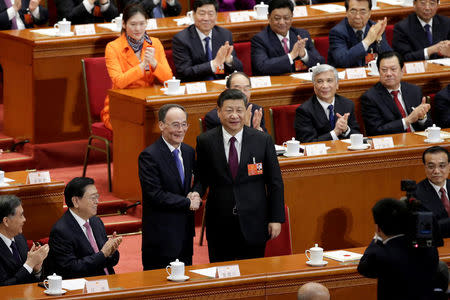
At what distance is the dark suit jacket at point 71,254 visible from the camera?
4449 millimetres

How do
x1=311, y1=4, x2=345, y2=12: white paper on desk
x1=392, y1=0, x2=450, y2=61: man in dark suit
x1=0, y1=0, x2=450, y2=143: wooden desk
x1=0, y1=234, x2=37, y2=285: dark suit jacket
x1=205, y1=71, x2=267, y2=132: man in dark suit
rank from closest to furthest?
x1=0, y1=234, x2=37, y2=285: dark suit jacket < x1=205, y1=71, x2=267, y2=132: man in dark suit < x1=0, y1=0, x2=450, y2=143: wooden desk < x1=392, y1=0, x2=450, y2=61: man in dark suit < x1=311, y1=4, x2=345, y2=12: white paper on desk

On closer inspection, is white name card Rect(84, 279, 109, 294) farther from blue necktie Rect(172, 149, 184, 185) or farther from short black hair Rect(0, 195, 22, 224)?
blue necktie Rect(172, 149, 184, 185)

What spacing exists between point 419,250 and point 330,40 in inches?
138

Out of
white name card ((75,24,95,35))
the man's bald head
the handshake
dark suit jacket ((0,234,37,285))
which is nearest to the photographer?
the man's bald head

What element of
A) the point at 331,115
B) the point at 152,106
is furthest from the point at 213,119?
the point at 331,115

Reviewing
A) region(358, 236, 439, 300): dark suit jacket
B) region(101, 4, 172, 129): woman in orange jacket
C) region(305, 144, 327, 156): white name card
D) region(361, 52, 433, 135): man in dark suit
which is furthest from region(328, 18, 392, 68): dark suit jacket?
region(358, 236, 439, 300): dark suit jacket

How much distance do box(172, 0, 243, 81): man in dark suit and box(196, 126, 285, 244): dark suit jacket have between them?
1.77 meters

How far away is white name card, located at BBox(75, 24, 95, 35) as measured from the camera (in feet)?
22.3

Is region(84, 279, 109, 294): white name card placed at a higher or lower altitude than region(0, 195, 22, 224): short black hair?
lower

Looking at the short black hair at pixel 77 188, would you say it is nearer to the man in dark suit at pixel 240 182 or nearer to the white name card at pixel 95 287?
the man in dark suit at pixel 240 182

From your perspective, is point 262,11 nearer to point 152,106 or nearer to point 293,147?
point 152,106

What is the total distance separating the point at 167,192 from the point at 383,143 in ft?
4.81

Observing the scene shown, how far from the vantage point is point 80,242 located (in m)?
4.50

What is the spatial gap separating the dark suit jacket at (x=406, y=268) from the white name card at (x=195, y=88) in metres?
2.61
